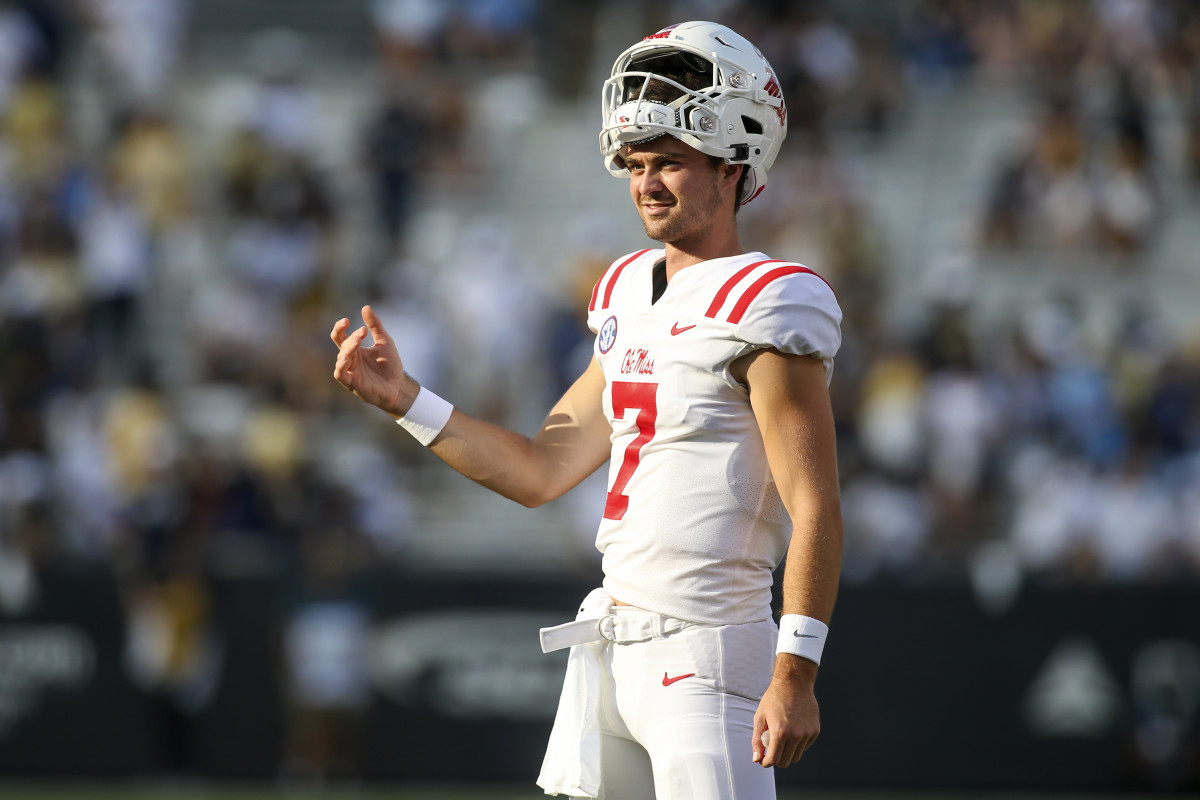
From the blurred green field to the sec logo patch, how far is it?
255 inches

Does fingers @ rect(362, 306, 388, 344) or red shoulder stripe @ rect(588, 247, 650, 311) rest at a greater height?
red shoulder stripe @ rect(588, 247, 650, 311)

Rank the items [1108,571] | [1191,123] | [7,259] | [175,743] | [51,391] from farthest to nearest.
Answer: [1191,123]
[7,259]
[51,391]
[1108,571]
[175,743]

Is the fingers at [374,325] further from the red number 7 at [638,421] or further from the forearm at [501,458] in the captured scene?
the red number 7 at [638,421]

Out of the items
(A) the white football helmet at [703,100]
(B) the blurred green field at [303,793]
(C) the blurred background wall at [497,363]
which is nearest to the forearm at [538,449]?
(A) the white football helmet at [703,100]

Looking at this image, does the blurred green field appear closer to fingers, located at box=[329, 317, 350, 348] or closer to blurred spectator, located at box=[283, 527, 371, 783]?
blurred spectator, located at box=[283, 527, 371, 783]

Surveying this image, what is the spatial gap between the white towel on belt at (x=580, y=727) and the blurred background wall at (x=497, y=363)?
657 cm

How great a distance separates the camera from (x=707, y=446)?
3.28 metres

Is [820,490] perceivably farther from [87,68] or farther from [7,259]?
[87,68]

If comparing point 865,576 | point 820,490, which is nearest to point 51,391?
point 865,576

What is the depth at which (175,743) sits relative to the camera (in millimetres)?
9914

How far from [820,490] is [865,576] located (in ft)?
23.5

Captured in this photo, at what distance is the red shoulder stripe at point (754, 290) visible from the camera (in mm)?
3178

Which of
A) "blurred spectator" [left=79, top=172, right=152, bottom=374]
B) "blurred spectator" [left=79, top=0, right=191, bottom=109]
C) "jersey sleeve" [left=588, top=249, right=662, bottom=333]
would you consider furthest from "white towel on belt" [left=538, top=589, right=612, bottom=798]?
"blurred spectator" [left=79, top=0, right=191, bottom=109]

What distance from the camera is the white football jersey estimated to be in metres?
3.20
